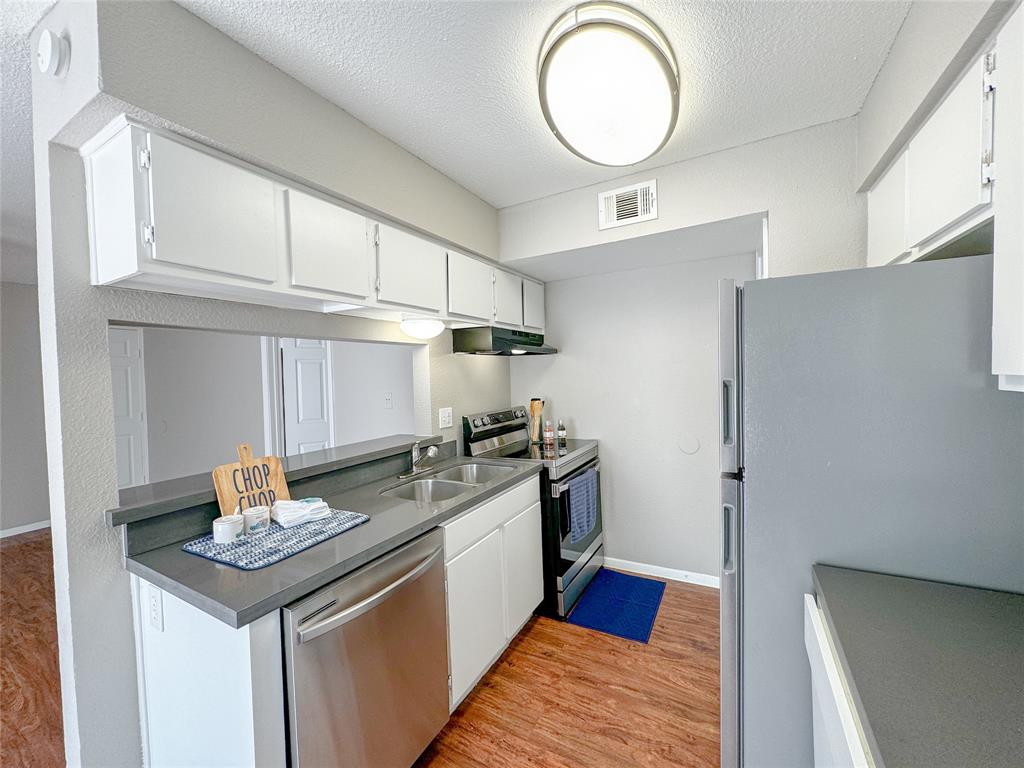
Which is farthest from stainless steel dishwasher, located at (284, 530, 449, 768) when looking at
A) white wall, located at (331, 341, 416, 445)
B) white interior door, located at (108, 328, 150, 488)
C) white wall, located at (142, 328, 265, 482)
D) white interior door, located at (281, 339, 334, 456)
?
white interior door, located at (108, 328, 150, 488)

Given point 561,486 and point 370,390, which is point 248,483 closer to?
point 561,486

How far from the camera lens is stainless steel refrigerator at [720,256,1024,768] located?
1.02 meters

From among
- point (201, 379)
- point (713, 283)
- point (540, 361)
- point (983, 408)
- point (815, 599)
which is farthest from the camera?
point (201, 379)

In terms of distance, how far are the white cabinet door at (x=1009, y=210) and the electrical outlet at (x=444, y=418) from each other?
89.1 inches

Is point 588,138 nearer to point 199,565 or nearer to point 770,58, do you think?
point 770,58

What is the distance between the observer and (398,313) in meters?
2.09

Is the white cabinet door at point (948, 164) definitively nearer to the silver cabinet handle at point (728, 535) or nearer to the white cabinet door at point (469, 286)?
the silver cabinet handle at point (728, 535)

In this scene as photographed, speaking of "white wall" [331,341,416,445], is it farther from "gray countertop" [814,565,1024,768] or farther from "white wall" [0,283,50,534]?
"white wall" [0,283,50,534]

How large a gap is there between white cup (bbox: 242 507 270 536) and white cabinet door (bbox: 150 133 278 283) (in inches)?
31.6

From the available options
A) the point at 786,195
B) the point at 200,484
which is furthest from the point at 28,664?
the point at 786,195

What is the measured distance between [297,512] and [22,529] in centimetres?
437

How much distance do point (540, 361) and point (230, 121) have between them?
245cm

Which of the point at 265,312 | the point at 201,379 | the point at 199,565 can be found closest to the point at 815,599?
the point at 199,565

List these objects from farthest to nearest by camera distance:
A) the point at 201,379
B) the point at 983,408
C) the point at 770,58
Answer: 1. the point at 201,379
2. the point at 770,58
3. the point at 983,408
